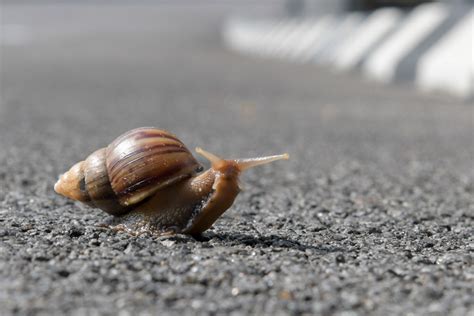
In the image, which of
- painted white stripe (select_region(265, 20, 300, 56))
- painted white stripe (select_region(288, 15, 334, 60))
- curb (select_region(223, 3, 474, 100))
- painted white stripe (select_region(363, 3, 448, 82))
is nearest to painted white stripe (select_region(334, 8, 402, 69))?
curb (select_region(223, 3, 474, 100))

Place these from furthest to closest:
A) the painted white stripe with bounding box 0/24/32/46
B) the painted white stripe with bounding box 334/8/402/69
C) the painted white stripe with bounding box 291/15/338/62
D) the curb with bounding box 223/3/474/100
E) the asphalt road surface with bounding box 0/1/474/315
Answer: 1. the painted white stripe with bounding box 0/24/32/46
2. the painted white stripe with bounding box 291/15/338/62
3. the painted white stripe with bounding box 334/8/402/69
4. the curb with bounding box 223/3/474/100
5. the asphalt road surface with bounding box 0/1/474/315

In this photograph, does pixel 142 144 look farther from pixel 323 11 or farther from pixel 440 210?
pixel 323 11

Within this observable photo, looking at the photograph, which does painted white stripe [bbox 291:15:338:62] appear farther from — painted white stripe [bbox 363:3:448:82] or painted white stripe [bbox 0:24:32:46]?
painted white stripe [bbox 0:24:32:46]

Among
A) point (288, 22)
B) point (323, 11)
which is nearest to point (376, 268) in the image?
point (323, 11)

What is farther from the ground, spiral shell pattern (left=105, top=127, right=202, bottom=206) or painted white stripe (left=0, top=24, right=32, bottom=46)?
painted white stripe (left=0, top=24, right=32, bottom=46)

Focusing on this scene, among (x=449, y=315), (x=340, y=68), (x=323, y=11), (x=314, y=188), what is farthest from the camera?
(x=323, y=11)

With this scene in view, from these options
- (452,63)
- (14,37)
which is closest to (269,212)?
(452,63)

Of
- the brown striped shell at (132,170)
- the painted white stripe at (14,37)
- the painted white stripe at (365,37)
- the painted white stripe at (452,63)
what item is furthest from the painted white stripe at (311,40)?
the brown striped shell at (132,170)

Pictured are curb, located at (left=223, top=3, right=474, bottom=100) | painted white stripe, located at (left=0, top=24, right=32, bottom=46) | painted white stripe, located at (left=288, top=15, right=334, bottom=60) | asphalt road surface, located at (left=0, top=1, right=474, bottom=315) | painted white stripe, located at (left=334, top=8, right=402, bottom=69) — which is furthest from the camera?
painted white stripe, located at (left=0, top=24, right=32, bottom=46)
